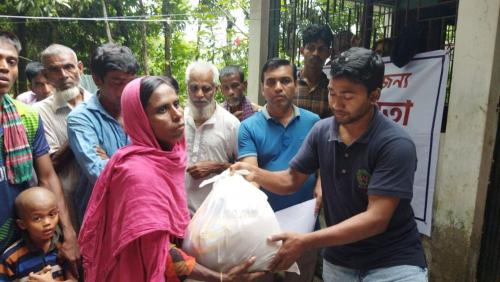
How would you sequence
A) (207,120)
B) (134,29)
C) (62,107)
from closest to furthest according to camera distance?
(62,107) → (207,120) → (134,29)

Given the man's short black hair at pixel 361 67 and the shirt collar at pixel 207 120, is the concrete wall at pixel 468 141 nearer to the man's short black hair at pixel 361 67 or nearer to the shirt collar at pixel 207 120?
the man's short black hair at pixel 361 67

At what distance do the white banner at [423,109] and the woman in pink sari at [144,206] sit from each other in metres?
2.13

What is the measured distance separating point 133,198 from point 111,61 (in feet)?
3.83

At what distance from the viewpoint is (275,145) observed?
2.88 metres

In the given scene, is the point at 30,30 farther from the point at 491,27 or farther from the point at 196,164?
the point at 491,27

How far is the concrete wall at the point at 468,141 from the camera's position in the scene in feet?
9.38

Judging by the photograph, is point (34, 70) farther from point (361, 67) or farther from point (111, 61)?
point (361, 67)

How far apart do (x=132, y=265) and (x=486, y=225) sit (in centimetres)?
274

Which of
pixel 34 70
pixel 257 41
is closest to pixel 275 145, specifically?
pixel 257 41

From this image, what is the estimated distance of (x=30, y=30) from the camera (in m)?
10.8

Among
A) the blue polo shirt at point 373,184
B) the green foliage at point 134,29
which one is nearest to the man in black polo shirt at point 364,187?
the blue polo shirt at point 373,184

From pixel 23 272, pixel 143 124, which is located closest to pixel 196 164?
pixel 143 124

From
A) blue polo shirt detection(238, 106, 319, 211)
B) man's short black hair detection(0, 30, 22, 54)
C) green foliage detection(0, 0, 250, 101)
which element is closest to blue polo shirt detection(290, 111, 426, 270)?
blue polo shirt detection(238, 106, 319, 211)

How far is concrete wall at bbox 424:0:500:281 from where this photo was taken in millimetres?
2859
